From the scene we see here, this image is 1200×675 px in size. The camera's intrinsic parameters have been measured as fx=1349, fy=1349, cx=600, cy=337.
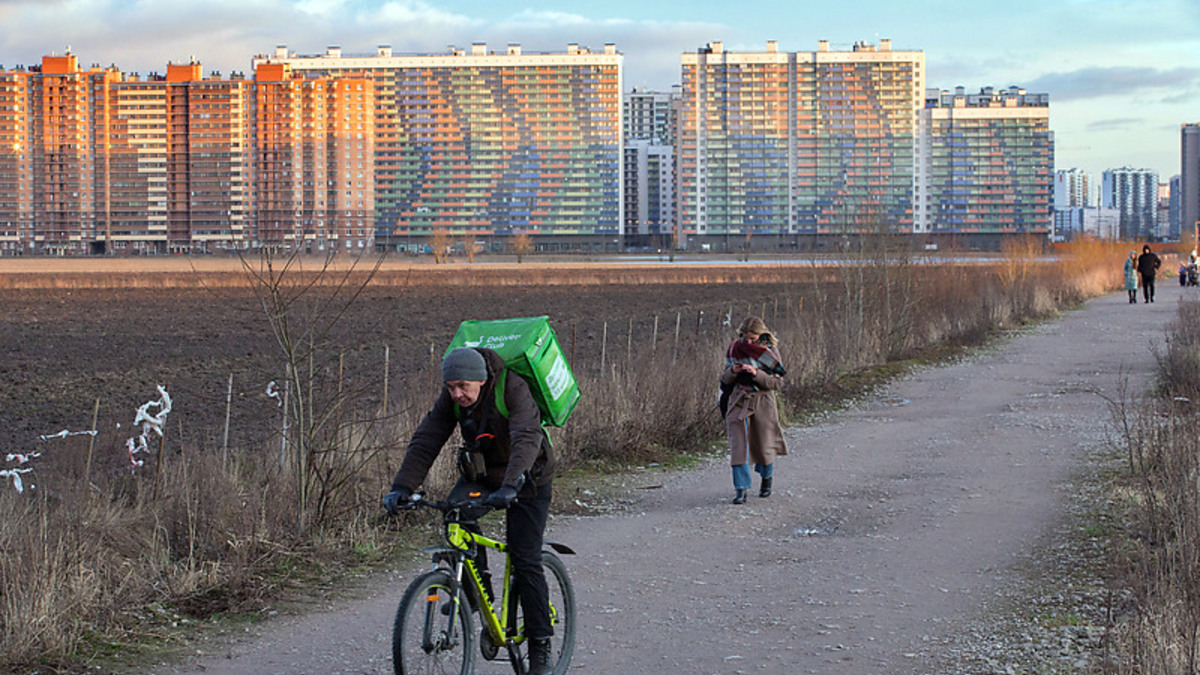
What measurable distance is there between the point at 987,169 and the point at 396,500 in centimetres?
14148

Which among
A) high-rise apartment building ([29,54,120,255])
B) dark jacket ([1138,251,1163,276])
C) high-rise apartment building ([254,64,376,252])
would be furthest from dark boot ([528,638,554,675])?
high-rise apartment building ([29,54,120,255])

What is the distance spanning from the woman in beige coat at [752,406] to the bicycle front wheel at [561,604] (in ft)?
15.0

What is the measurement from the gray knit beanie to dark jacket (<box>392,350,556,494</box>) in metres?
0.13

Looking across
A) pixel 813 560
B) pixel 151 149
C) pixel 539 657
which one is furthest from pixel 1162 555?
pixel 151 149

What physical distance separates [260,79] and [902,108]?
→ 64.6m

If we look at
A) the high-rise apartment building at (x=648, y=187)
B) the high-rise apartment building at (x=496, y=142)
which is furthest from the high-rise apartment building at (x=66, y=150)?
the high-rise apartment building at (x=648, y=187)

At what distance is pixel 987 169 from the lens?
140m

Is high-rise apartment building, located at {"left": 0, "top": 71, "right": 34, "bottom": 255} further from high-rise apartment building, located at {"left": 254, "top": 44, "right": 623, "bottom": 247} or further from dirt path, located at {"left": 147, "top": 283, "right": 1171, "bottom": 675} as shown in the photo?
dirt path, located at {"left": 147, "top": 283, "right": 1171, "bottom": 675}

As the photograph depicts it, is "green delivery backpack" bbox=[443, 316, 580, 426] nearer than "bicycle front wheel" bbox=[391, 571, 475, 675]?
No

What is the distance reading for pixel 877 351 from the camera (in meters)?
23.0

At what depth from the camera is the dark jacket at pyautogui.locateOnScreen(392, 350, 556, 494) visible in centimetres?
582

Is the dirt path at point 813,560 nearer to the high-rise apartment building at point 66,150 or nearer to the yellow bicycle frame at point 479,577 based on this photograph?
the yellow bicycle frame at point 479,577

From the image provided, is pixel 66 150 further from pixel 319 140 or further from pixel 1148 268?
pixel 1148 268

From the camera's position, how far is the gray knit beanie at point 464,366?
569 cm
